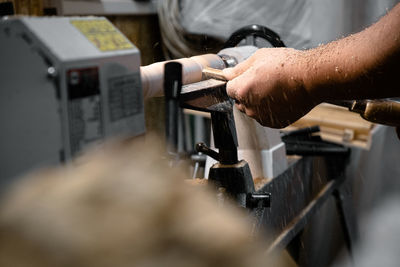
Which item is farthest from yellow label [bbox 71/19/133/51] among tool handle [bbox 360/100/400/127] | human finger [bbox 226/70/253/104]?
tool handle [bbox 360/100/400/127]

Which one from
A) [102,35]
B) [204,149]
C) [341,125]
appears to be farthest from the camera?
[341,125]

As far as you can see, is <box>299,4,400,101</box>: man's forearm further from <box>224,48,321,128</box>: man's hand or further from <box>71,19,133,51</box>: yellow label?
<box>71,19,133,51</box>: yellow label

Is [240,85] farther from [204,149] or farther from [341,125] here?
[341,125]

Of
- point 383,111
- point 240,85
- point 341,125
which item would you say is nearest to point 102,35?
point 240,85

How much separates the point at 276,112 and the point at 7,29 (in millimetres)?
450

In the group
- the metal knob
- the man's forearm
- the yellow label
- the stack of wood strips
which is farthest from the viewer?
the stack of wood strips

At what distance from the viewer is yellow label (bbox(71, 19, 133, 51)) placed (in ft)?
1.28

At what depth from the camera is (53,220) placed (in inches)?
10.6

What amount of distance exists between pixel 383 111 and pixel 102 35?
0.54 m

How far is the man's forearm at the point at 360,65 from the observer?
56 centimetres

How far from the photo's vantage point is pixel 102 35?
15.8 inches

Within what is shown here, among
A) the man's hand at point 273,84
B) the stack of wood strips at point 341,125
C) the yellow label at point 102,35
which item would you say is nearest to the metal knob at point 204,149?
the man's hand at point 273,84

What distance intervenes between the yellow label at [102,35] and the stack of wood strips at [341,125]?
3.91ft

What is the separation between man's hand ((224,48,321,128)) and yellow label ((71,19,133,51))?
28 centimetres
